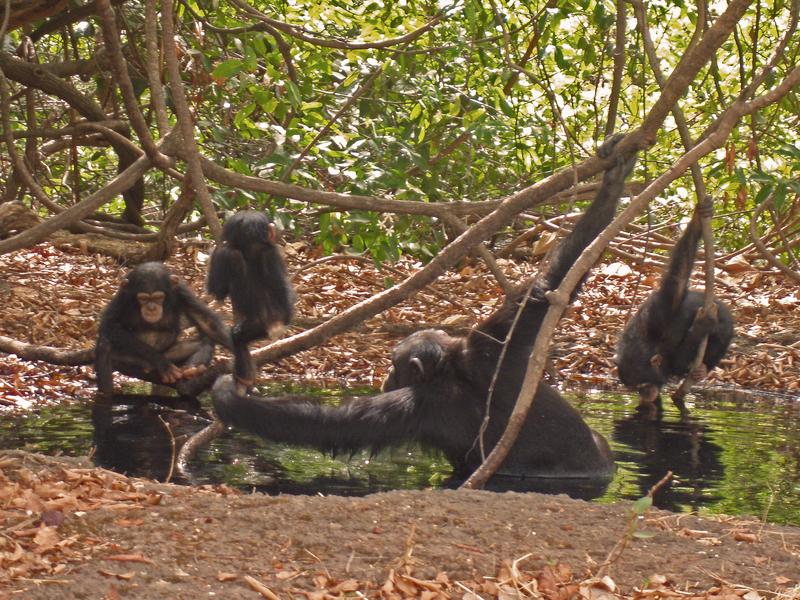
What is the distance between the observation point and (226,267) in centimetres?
700

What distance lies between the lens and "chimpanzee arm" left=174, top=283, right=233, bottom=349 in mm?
9481

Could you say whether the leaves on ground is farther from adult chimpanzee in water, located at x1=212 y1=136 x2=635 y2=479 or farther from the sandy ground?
the sandy ground

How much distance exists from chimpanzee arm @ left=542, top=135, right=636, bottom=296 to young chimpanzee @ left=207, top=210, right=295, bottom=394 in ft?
5.73

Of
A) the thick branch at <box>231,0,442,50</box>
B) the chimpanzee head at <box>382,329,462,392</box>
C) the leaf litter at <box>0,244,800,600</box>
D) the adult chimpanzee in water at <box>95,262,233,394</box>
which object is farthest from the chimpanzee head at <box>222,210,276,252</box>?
the adult chimpanzee in water at <box>95,262,233,394</box>

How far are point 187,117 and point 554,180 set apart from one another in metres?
2.29

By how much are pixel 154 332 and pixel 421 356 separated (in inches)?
150

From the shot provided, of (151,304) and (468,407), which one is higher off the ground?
(151,304)

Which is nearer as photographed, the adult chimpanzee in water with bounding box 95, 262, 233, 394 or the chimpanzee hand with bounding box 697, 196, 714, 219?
the chimpanzee hand with bounding box 697, 196, 714, 219

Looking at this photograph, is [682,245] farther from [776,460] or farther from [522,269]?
[522,269]

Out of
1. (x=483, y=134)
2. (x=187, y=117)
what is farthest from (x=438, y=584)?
(x=483, y=134)

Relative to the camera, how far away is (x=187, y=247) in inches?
520

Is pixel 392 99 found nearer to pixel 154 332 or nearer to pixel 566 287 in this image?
pixel 154 332

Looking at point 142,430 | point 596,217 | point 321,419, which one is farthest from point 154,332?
point 596,217

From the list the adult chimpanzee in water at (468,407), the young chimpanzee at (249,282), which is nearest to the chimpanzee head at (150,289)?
the young chimpanzee at (249,282)
